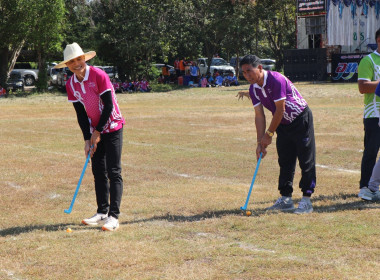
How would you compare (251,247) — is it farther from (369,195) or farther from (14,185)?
(14,185)

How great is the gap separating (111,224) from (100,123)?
1.07 m

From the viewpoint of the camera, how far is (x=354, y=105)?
818 inches

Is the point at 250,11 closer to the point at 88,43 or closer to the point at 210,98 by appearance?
the point at 88,43

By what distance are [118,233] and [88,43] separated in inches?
1505

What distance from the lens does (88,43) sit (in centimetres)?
4306

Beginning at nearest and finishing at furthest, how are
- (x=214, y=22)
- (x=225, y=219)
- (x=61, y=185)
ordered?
1. (x=225, y=219)
2. (x=61, y=185)
3. (x=214, y=22)

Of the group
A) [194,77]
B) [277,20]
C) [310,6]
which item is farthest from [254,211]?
[277,20]

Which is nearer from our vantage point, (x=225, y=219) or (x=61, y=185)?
(x=225, y=219)

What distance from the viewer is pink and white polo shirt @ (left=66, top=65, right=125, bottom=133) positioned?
6281mm

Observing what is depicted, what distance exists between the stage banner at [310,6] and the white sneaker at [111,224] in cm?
3353

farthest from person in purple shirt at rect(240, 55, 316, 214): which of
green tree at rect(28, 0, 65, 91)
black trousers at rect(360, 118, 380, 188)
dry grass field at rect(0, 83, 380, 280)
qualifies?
green tree at rect(28, 0, 65, 91)

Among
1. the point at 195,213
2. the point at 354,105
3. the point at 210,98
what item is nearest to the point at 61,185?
the point at 195,213

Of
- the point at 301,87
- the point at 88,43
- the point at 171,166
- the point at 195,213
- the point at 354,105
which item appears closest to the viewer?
the point at 195,213

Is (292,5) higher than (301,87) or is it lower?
higher
